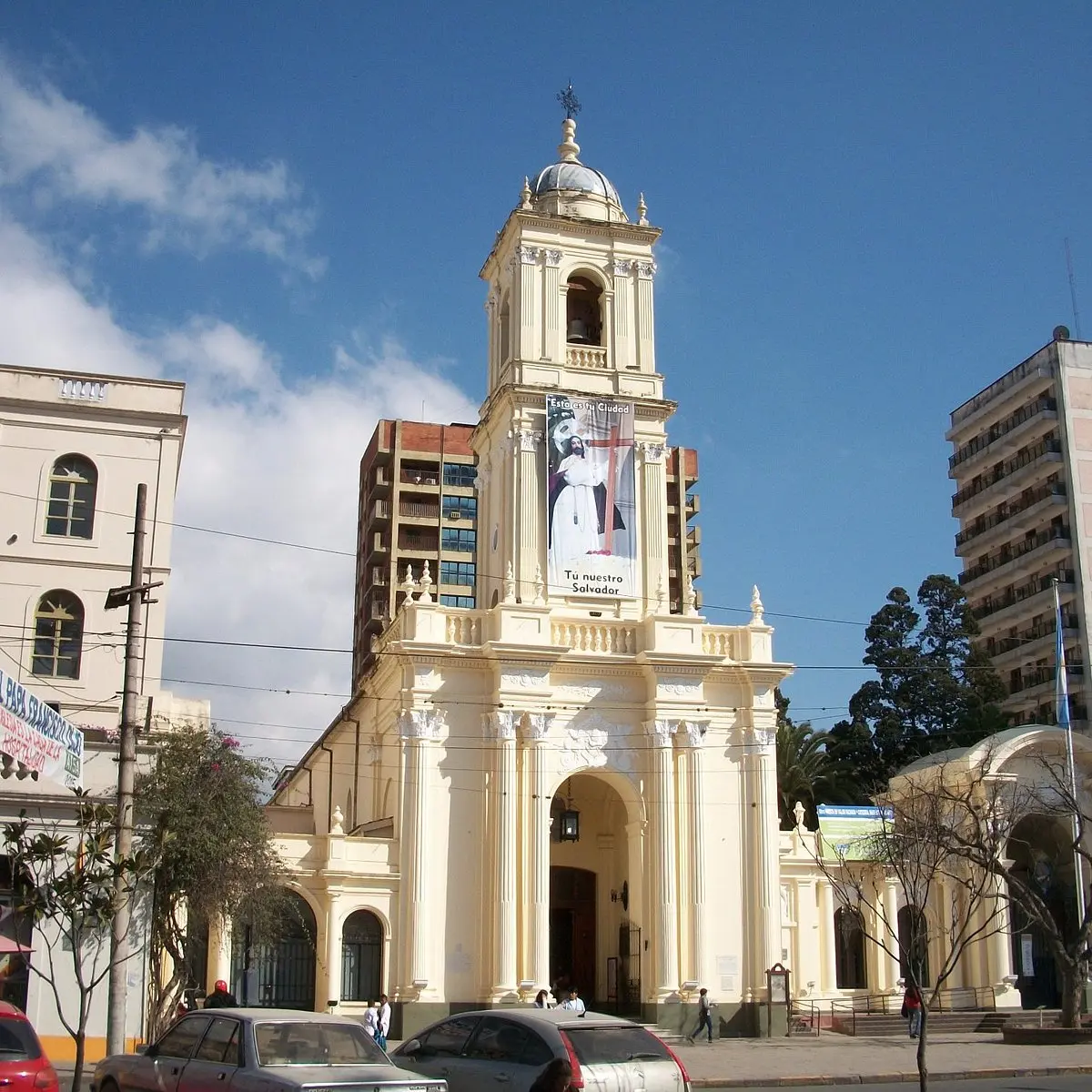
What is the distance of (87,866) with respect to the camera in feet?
→ 71.1

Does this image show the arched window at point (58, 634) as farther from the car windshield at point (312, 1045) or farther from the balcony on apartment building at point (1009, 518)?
the balcony on apartment building at point (1009, 518)

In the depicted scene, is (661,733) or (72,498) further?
(661,733)

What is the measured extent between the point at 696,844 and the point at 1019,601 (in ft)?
127

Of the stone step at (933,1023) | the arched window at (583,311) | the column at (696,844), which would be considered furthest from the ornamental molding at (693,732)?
the arched window at (583,311)

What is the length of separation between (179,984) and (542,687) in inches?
491

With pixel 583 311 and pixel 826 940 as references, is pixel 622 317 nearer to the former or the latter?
pixel 583 311

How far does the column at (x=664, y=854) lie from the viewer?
37.3 m

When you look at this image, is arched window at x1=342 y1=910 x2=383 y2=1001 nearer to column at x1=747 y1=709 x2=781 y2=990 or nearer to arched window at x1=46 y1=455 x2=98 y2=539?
column at x1=747 y1=709 x2=781 y2=990

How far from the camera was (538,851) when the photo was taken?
37.3 metres

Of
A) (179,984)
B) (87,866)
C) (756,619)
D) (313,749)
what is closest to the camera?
(87,866)

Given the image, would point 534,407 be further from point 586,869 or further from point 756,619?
point 586,869

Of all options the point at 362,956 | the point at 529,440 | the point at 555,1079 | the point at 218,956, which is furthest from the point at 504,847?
Answer: the point at 555,1079

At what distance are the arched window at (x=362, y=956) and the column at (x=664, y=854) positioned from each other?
7282 mm

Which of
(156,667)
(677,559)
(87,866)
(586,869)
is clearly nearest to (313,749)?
(586,869)
